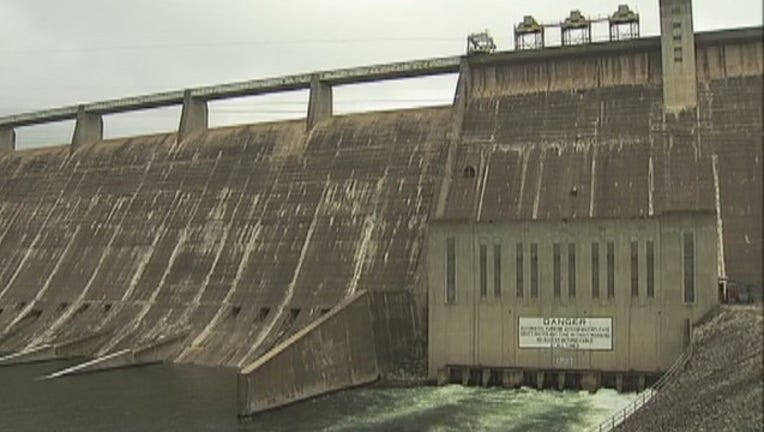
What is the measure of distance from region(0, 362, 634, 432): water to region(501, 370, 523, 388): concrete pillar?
0.52 meters

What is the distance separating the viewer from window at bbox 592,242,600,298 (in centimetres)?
2934

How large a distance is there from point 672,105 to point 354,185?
1571cm

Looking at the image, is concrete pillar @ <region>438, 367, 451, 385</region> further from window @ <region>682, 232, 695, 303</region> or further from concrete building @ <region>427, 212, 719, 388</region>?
window @ <region>682, 232, 695, 303</region>

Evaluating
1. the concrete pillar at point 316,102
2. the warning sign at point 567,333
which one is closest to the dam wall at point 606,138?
the warning sign at point 567,333

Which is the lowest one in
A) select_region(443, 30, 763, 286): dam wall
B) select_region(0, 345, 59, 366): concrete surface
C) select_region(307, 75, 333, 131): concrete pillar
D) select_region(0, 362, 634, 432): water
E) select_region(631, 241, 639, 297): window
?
select_region(0, 362, 634, 432): water

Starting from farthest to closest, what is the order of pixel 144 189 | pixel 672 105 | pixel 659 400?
1. pixel 144 189
2. pixel 672 105
3. pixel 659 400

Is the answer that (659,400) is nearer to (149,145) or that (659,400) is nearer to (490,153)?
(490,153)

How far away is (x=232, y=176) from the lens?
48.9 m

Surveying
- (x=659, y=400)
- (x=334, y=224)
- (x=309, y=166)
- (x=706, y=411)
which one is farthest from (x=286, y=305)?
(x=706, y=411)

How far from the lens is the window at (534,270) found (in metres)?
30.2

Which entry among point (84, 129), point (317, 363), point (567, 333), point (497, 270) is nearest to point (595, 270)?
point (567, 333)

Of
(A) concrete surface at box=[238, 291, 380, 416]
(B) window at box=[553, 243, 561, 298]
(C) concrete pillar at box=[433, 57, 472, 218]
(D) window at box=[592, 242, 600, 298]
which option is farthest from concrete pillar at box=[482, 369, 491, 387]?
(C) concrete pillar at box=[433, 57, 472, 218]

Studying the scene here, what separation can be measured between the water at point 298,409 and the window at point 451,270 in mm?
3216

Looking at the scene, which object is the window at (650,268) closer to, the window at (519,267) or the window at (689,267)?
the window at (689,267)
